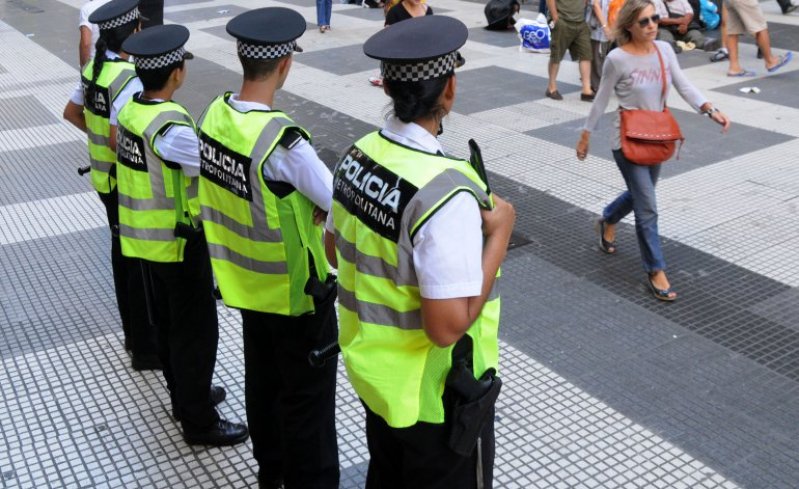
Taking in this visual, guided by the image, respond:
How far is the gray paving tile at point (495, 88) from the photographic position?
9.96 metres

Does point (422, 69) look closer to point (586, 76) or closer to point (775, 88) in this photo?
point (586, 76)

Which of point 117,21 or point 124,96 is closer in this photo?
point 124,96

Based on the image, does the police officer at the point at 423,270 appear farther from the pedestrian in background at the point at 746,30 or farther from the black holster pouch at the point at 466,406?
the pedestrian in background at the point at 746,30

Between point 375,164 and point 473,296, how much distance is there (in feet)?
1.63

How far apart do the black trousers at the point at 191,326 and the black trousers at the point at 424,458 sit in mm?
1460

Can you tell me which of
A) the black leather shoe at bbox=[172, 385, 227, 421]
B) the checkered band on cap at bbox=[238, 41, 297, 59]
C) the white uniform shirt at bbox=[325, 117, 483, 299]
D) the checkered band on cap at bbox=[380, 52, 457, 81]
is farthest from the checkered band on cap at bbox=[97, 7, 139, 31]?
the white uniform shirt at bbox=[325, 117, 483, 299]

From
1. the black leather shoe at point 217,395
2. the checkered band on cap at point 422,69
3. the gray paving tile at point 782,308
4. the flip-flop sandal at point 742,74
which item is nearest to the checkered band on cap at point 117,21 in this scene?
the black leather shoe at point 217,395

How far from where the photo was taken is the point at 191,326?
4066mm

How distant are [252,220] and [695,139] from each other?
6.13 m

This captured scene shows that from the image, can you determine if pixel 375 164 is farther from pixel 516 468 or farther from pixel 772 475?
pixel 772 475

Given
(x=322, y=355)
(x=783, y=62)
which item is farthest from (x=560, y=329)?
(x=783, y=62)

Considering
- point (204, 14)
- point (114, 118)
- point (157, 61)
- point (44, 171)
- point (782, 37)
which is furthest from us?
point (204, 14)

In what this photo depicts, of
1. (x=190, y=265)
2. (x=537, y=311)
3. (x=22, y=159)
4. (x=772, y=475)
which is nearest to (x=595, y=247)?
(x=537, y=311)

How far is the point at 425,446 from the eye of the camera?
105 inches
